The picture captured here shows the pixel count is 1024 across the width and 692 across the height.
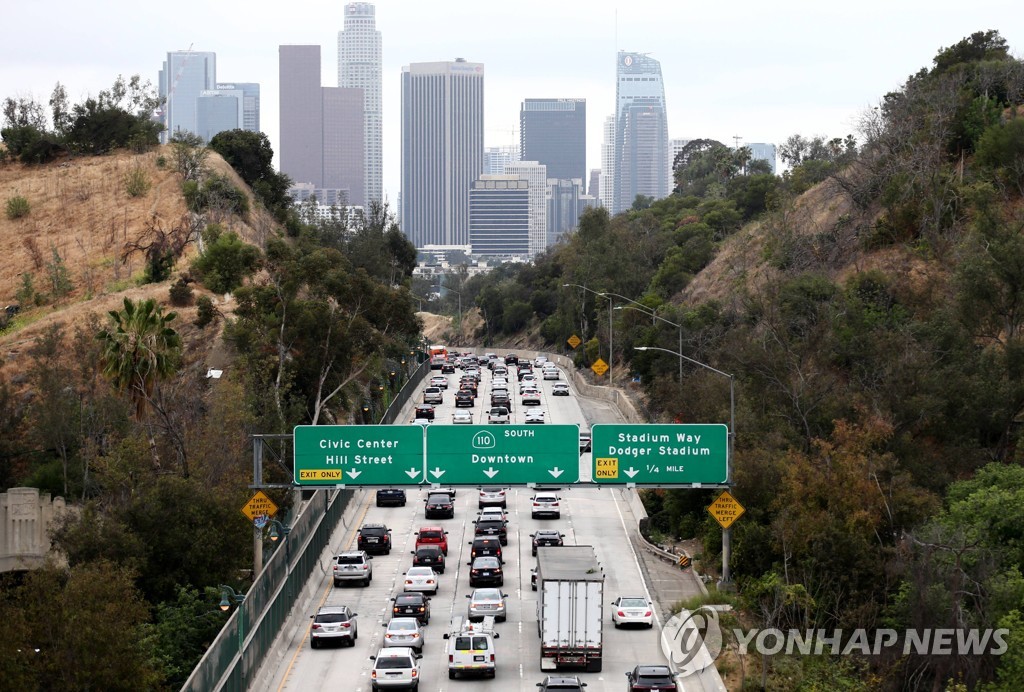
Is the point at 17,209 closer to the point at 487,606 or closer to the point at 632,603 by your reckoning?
the point at 487,606

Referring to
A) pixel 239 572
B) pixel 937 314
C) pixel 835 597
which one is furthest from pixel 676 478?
pixel 937 314

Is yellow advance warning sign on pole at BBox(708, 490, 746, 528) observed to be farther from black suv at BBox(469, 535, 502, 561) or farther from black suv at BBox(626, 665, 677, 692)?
A: black suv at BBox(626, 665, 677, 692)

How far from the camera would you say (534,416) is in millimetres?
84688

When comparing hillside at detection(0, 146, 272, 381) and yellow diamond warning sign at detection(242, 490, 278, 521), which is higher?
hillside at detection(0, 146, 272, 381)

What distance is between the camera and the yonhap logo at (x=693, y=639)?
3681cm

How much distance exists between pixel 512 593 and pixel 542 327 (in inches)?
4256

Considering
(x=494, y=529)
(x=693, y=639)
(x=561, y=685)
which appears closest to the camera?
(x=561, y=685)

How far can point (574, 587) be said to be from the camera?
3475cm

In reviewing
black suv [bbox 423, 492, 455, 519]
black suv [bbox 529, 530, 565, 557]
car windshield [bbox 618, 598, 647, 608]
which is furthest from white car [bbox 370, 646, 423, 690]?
black suv [bbox 423, 492, 455, 519]

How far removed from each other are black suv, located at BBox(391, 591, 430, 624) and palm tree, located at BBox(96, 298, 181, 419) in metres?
14.1

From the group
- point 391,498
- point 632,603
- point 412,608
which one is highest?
point 632,603

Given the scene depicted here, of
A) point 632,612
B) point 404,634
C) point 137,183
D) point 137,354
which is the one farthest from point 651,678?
point 137,183

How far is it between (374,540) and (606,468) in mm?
13906

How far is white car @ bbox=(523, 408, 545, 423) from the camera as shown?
82.9 m
